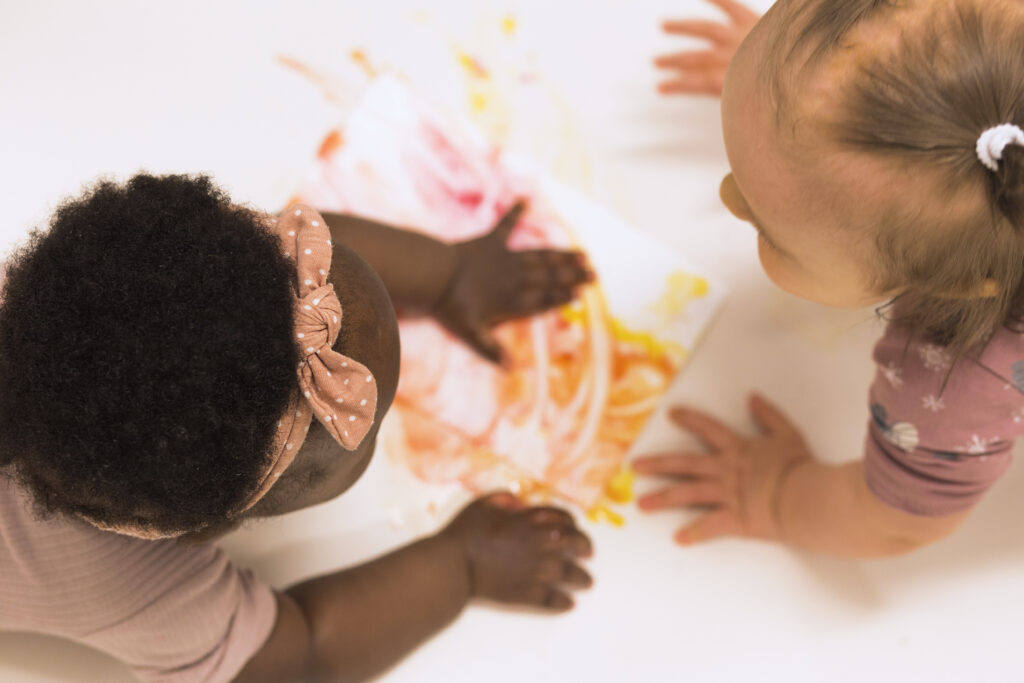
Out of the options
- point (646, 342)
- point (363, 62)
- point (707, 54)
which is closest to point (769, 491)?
point (646, 342)

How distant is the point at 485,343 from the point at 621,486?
161 millimetres

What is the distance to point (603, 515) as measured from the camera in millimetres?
659

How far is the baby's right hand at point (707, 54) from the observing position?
2.39 ft

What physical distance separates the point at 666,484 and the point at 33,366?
48 centimetres

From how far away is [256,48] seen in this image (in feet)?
2.48

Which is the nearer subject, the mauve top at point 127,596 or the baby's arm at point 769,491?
the mauve top at point 127,596

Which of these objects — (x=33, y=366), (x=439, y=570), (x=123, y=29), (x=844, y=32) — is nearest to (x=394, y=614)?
(x=439, y=570)

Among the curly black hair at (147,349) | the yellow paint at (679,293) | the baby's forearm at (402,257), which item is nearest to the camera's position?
the curly black hair at (147,349)

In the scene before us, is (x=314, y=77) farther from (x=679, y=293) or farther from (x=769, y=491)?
(x=769, y=491)

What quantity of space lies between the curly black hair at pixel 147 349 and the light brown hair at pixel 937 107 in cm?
28

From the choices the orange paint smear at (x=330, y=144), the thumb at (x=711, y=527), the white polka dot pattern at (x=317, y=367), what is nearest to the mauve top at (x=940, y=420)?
the thumb at (x=711, y=527)

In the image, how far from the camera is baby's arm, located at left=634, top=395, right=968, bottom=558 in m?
0.59

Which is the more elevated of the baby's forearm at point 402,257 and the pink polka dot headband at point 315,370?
the pink polka dot headband at point 315,370

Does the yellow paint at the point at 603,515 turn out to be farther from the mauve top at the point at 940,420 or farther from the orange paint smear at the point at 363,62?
the orange paint smear at the point at 363,62
